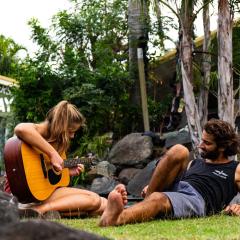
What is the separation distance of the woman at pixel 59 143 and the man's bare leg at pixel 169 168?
3.71 ft

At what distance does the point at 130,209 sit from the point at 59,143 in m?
1.66

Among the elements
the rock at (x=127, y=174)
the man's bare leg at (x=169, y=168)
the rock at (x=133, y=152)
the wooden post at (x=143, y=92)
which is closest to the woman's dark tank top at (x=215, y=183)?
the man's bare leg at (x=169, y=168)

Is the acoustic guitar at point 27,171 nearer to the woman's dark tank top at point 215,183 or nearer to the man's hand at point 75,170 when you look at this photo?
the man's hand at point 75,170

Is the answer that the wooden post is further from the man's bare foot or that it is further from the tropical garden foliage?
the man's bare foot

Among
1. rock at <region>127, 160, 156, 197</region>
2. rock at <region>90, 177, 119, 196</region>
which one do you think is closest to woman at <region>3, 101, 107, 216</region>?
rock at <region>127, 160, 156, 197</region>

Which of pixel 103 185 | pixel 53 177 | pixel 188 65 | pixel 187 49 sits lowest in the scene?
pixel 103 185

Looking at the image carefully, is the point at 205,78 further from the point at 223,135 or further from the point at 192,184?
the point at 192,184

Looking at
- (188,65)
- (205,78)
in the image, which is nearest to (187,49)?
(188,65)

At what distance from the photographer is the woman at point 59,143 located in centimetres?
573

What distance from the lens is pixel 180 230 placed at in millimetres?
4039

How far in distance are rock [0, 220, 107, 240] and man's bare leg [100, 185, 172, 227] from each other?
278 centimetres

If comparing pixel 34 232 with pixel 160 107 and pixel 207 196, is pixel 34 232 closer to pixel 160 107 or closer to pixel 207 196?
pixel 207 196

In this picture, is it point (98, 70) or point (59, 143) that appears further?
point (98, 70)

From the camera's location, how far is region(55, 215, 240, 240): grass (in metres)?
3.62
